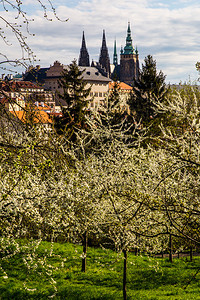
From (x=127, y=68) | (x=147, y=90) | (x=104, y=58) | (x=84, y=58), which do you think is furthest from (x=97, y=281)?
(x=127, y=68)

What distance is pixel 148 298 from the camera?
9.06m

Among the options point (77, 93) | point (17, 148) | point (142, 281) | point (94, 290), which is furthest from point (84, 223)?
point (77, 93)

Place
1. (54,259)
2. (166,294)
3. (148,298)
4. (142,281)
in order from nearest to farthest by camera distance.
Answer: (148,298), (166,294), (142,281), (54,259)

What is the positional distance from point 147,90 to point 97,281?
2248 cm

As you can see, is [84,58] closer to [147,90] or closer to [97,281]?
[147,90]

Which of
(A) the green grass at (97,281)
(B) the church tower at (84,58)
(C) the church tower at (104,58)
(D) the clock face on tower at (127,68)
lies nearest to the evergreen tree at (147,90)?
(A) the green grass at (97,281)

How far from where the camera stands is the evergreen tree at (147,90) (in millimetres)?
30531

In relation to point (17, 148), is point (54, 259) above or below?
below

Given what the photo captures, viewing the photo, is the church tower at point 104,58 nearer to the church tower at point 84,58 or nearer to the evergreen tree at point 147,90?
the church tower at point 84,58

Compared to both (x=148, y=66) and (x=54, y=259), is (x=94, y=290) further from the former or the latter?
(x=148, y=66)

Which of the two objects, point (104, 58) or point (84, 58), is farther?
point (104, 58)

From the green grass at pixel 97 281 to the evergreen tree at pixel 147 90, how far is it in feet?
62.4

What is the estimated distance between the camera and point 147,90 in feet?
102

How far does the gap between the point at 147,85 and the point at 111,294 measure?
2395 cm
